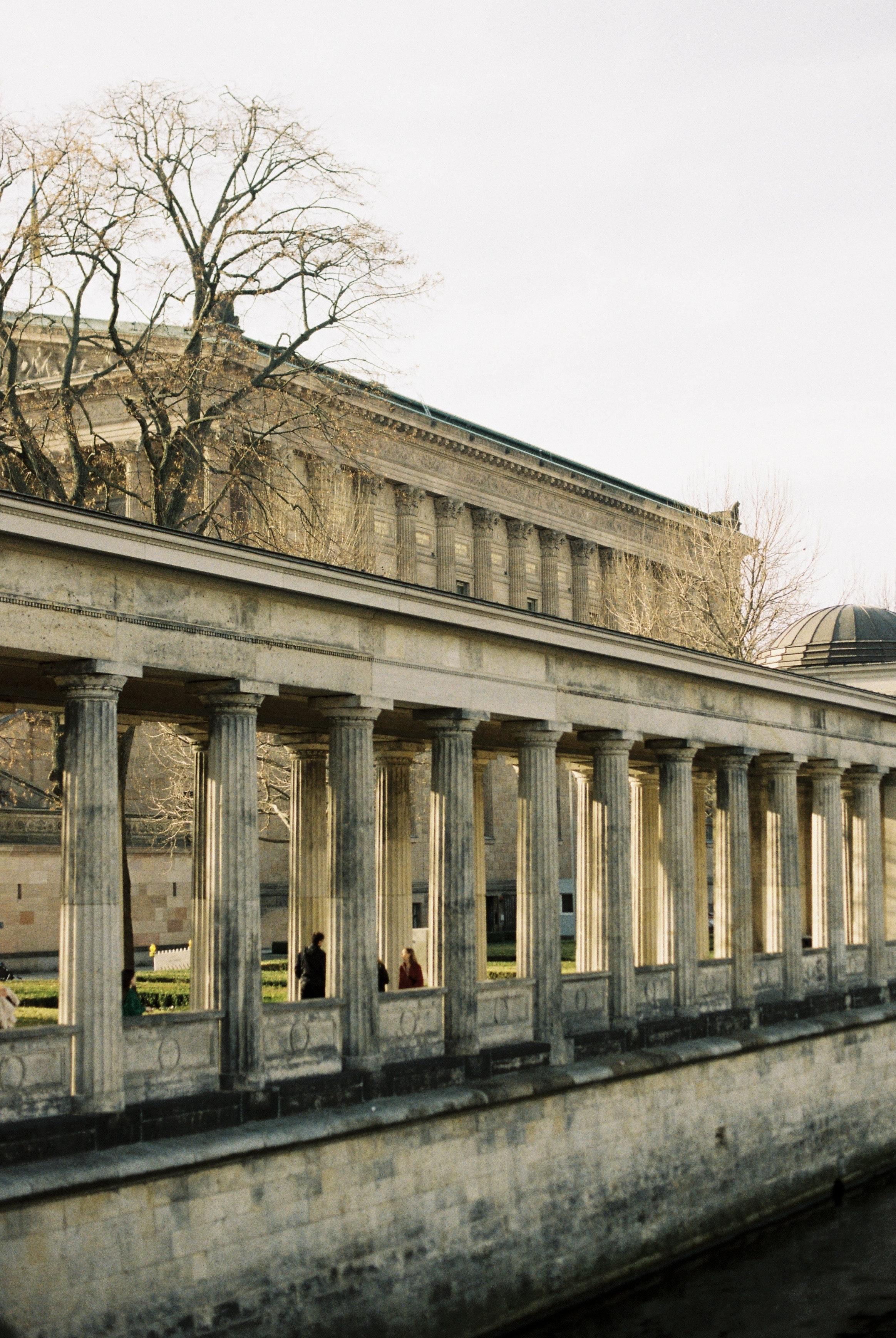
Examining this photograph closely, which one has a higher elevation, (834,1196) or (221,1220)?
(221,1220)

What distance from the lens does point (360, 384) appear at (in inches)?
1369

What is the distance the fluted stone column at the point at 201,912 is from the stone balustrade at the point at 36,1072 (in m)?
2.12

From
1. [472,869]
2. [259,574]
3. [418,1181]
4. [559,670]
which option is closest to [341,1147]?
[418,1181]

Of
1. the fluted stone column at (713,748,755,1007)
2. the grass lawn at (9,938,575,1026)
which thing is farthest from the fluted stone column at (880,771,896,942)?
the fluted stone column at (713,748,755,1007)

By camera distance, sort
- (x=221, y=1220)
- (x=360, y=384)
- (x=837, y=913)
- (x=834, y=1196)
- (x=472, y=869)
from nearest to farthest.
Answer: (x=221, y=1220) → (x=472, y=869) → (x=834, y=1196) → (x=837, y=913) → (x=360, y=384)

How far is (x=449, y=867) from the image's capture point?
22.0m

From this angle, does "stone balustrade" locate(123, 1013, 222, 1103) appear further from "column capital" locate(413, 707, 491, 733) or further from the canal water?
the canal water

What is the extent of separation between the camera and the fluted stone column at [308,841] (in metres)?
24.6

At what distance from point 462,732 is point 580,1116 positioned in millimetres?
5465

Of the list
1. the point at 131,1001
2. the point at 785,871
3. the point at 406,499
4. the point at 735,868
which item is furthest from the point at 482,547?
the point at 131,1001

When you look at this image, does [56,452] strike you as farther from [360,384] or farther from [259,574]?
[259,574]

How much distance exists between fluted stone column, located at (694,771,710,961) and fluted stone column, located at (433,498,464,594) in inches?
1170

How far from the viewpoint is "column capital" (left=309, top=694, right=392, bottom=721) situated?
2016cm

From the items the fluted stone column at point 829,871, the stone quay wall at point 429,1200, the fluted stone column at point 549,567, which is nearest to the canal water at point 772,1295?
the stone quay wall at point 429,1200
